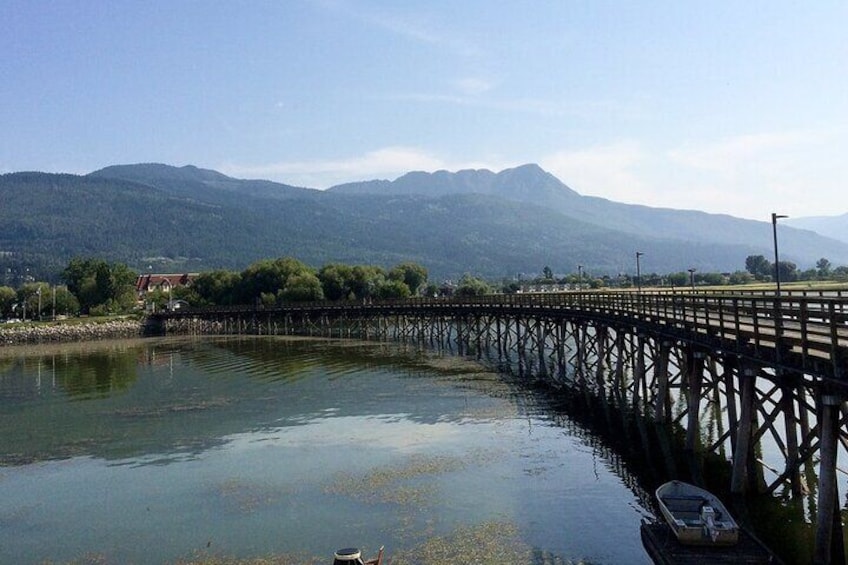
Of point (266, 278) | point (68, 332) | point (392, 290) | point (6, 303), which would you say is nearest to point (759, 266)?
point (392, 290)

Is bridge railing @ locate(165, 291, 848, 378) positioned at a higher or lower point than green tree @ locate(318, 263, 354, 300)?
lower

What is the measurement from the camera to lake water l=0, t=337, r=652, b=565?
19609 millimetres

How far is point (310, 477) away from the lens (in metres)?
26.3

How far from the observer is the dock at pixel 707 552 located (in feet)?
48.9

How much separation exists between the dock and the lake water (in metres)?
1.40

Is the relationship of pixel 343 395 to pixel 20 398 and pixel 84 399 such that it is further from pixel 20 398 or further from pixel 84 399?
pixel 20 398

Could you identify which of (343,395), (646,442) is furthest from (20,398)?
(646,442)

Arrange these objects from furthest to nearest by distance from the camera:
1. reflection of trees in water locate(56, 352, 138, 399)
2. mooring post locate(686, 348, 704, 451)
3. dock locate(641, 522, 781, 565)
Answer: reflection of trees in water locate(56, 352, 138, 399) → mooring post locate(686, 348, 704, 451) → dock locate(641, 522, 781, 565)

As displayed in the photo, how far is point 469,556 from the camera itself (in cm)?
1816

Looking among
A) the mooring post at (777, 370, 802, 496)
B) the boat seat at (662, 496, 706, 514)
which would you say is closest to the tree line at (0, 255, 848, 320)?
the mooring post at (777, 370, 802, 496)

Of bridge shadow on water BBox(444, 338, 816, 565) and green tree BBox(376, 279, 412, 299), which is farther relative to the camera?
green tree BBox(376, 279, 412, 299)

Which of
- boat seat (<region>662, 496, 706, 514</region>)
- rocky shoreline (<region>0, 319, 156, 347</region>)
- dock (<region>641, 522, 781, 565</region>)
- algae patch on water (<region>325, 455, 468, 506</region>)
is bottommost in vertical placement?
algae patch on water (<region>325, 455, 468, 506</region>)

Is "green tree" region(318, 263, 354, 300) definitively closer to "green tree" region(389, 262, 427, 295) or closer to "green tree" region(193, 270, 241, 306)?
"green tree" region(389, 262, 427, 295)

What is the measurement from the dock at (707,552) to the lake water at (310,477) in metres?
1.40
